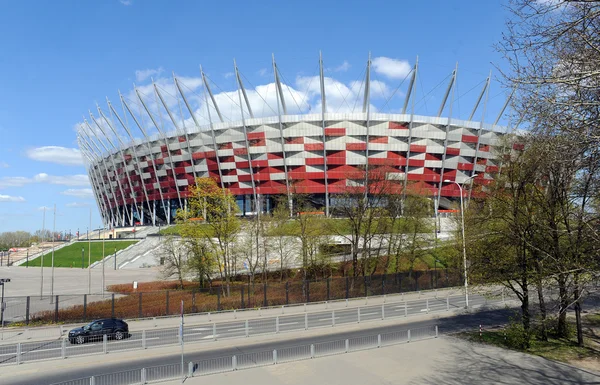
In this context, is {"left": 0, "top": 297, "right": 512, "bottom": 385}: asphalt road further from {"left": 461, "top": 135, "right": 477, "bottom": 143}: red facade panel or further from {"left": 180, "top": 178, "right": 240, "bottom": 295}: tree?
{"left": 461, "top": 135, "right": 477, "bottom": 143}: red facade panel

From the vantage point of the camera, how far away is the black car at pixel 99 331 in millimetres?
19766

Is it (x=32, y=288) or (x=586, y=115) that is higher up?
(x=586, y=115)

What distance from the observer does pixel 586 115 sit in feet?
29.4

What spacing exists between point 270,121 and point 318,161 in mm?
10644

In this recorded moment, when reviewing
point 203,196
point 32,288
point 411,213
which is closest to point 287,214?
point 203,196

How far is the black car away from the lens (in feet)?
64.8

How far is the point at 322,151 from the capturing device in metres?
69.2

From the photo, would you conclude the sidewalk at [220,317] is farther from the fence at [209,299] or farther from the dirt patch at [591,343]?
the dirt patch at [591,343]

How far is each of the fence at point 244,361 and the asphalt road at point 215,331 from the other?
389cm

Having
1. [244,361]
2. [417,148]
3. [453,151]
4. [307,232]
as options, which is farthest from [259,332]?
[453,151]

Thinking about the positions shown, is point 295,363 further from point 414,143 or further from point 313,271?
point 414,143

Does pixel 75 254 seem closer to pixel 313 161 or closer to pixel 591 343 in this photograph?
pixel 313 161

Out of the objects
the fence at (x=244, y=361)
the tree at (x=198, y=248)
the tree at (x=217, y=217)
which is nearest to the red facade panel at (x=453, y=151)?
the tree at (x=217, y=217)

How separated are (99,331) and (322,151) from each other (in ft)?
173
